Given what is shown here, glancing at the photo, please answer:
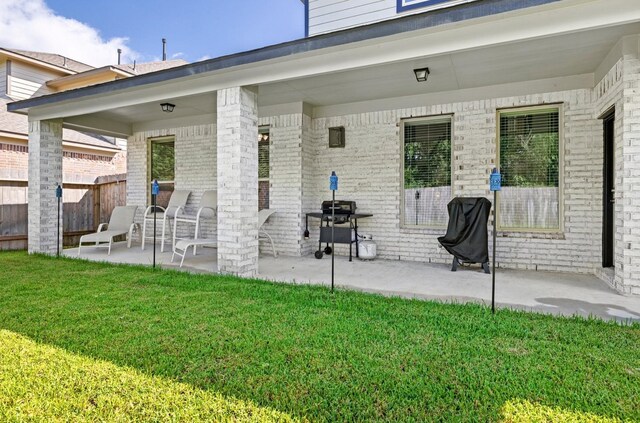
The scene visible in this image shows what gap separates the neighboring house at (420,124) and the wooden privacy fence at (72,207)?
1393mm

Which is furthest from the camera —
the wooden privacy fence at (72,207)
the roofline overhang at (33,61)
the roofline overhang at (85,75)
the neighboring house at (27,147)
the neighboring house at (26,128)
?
the roofline overhang at (85,75)

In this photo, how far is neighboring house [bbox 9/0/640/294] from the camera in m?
3.88

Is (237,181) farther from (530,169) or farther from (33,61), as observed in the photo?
(33,61)

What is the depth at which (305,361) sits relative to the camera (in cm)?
239

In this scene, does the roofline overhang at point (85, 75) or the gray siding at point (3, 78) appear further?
the roofline overhang at point (85, 75)

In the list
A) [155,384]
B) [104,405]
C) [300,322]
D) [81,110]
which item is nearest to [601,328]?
[300,322]

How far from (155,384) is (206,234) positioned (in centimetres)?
609

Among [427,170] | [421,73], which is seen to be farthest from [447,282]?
[421,73]

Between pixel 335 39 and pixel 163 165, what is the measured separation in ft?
20.0

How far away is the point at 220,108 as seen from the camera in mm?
4918

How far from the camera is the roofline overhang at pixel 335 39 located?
10.7 ft

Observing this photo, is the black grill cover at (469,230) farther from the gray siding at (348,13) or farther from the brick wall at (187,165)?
the brick wall at (187,165)

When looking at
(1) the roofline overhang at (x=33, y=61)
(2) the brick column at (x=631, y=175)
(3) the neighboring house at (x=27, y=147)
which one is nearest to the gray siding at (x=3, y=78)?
(3) the neighboring house at (x=27, y=147)

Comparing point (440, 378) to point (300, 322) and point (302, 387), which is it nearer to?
point (302, 387)
